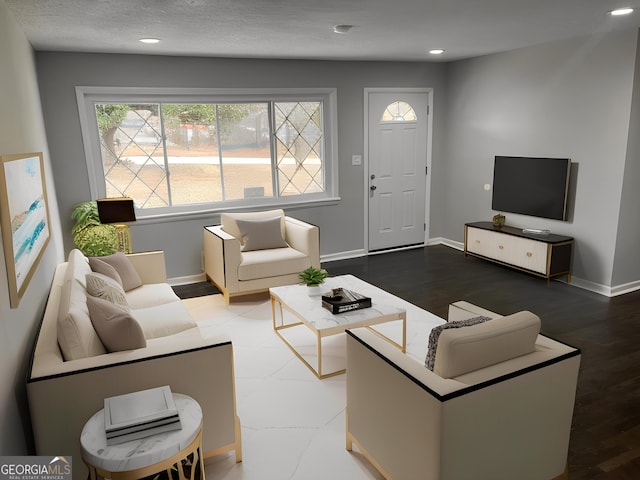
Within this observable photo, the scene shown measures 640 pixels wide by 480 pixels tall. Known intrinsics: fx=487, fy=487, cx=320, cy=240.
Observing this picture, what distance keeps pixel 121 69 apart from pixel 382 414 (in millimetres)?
4313

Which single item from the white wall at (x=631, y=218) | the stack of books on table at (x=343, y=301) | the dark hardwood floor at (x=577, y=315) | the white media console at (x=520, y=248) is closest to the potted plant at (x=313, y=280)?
the stack of books on table at (x=343, y=301)

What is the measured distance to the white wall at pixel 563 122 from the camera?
15.0ft

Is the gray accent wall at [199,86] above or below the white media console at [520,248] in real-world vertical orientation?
above

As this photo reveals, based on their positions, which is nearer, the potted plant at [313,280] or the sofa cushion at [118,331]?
the sofa cushion at [118,331]

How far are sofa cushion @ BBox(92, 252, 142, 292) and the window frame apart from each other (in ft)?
4.50

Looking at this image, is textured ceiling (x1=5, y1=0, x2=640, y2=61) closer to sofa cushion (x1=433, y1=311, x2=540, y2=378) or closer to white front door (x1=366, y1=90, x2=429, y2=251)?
white front door (x1=366, y1=90, x2=429, y2=251)

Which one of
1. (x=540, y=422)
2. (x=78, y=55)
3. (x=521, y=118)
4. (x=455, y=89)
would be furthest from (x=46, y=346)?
(x=455, y=89)

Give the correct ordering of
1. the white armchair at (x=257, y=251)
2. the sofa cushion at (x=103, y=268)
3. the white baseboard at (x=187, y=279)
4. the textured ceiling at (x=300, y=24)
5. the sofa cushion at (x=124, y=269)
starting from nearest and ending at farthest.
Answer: the textured ceiling at (x=300, y=24) < the sofa cushion at (x=103, y=268) < the sofa cushion at (x=124, y=269) < the white armchair at (x=257, y=251) < the white baseboard at (x=187, y=279)

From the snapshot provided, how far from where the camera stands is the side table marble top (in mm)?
1722

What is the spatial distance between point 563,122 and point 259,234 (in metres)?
3.37

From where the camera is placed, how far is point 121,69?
16.0 ft

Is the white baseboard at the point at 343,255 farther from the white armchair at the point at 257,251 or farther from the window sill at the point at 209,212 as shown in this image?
the white armchair at the point at 257,251

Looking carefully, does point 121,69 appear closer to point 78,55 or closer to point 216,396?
point 78,55

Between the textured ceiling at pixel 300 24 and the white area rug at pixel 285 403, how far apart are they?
241cm
